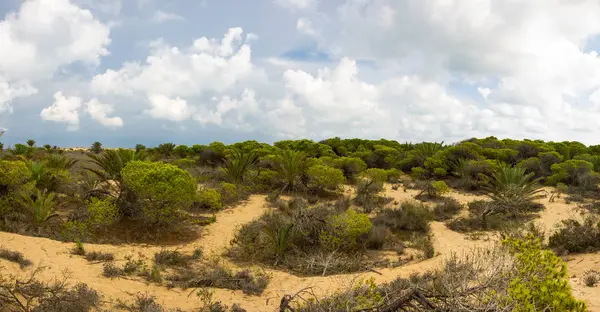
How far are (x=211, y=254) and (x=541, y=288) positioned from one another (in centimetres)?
728

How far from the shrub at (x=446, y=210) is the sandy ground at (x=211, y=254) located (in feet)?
5.45

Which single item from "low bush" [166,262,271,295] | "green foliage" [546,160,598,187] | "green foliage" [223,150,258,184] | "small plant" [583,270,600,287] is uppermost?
"green foliage" [546,160,598,187]

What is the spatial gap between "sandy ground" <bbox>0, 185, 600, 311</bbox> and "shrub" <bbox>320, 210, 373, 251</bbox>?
1416 millimetres

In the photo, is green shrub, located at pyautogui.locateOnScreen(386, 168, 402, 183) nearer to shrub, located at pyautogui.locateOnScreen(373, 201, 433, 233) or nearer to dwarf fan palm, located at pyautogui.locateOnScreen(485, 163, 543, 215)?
dwarf fan palm, located at pyautogui.locateOnScreen(485, 163, 543, 215)

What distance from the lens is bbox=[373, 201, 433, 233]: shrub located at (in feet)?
37.6

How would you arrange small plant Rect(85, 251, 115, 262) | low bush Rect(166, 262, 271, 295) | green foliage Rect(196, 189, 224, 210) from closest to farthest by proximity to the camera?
1. low bush Rect(166, 262, 271, 295)
2. small plant Rect(85, 251, 115, 262)
3. green foliage Rect(196, 189, 224, 210)

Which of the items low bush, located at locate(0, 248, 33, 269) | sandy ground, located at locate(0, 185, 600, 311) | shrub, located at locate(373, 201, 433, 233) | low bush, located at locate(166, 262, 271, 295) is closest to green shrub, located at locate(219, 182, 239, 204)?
sandy ground, located at locate(0, 185, 600, 311)

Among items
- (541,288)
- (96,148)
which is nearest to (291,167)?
(541,288)

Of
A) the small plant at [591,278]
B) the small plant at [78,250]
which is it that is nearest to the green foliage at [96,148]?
the small plant at [78,250]

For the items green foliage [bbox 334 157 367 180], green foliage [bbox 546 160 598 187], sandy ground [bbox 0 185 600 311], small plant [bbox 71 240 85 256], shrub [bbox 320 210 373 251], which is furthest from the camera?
green foliage [bbox 334 157 367 180]

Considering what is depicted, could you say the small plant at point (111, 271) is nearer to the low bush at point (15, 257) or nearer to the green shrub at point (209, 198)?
the low bush at point (15, 257)

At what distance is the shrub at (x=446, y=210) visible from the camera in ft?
41.9

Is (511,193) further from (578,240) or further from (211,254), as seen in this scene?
(211,254)

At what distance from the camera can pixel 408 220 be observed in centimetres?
1156
